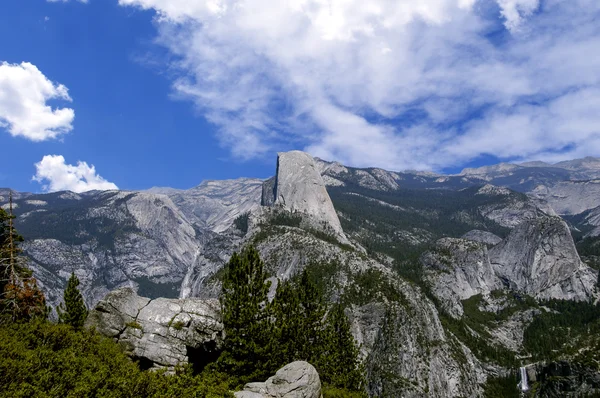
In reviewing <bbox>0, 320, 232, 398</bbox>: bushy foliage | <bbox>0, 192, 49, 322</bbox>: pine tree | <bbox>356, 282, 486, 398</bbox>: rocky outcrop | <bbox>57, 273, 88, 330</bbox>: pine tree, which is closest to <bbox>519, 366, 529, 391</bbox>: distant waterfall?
<bbox>356, 282, 486, 398</bbox>: rocky outcrop

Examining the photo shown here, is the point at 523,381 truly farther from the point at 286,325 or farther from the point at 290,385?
the point at 290,385

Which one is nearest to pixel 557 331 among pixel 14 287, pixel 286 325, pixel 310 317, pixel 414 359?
pixel 414 359

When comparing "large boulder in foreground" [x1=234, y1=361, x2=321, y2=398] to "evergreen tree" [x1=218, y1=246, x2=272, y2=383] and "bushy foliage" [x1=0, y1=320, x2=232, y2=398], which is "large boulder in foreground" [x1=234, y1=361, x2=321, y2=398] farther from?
"evergreen tree" [x1=218, y1=246, x2=272, y2=383]

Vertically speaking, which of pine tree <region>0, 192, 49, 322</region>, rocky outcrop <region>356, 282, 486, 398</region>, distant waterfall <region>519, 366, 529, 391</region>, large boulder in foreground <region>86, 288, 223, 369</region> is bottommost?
distant waterfall <region>519, 366, 529, 391</region>

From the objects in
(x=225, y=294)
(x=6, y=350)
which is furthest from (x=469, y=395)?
(x=6, y=350)

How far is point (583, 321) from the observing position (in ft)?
632

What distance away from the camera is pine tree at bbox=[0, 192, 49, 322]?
108 feet

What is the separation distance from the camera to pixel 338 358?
51.4 meters

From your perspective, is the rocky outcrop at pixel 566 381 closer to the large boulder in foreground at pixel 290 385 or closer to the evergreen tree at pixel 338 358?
the evergreen tree at pixel 338 358

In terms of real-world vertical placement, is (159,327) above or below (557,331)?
above

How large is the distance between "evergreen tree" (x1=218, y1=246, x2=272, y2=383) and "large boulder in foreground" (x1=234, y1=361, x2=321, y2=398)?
29.8 feet

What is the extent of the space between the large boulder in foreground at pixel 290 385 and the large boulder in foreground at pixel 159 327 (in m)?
6.82

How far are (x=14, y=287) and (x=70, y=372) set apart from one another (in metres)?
23.4

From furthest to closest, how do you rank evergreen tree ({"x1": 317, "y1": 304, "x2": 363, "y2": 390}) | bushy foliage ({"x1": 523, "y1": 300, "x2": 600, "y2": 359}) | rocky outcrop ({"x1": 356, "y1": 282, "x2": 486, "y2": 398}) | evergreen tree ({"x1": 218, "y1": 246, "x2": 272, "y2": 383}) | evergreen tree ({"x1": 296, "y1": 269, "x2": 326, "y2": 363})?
bushy foliage ({"x1": 523, "y1": 300, "x2": 600, "y2": 359}), rocky outcrop ({"x1": 356, "y1": 282, "x2": 486, "y2": 398}), evergreen tree ({"x1": 317, "y1": 304, "x2": 363, "y2": 390}), evergreen tree ({"x1": 296, "y1": 269, "x2": 326, "y2": 363}), evergreen tree ({"x1": 218, "y1": 246, "x2": 272, "y2": 383})
